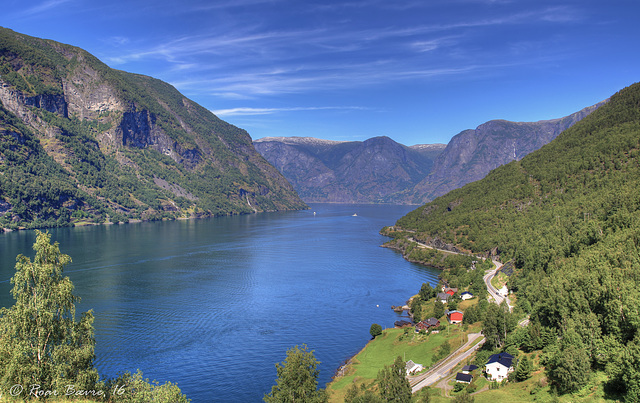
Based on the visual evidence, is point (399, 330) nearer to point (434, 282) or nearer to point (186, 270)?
point (434, 282)

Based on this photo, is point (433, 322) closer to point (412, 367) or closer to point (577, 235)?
point (412, 367)

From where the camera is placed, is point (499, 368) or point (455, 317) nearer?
point (499, 368)

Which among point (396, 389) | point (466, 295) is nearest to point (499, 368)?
point (396, 389)

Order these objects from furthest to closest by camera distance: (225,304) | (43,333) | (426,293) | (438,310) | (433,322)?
1. (426,293)
2. (225,304)
3. (438,310)
4. (433,322)
5. (43,333)

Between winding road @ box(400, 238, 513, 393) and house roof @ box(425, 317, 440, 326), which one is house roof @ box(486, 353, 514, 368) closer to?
winding road @ box(400, 238, 513, 393)

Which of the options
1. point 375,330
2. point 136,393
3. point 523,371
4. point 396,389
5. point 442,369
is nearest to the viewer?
point 136,393

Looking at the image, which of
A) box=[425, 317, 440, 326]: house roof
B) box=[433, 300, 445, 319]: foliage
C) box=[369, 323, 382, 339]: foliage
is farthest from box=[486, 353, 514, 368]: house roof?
box=[433, 300, 445, 319]: foliage
